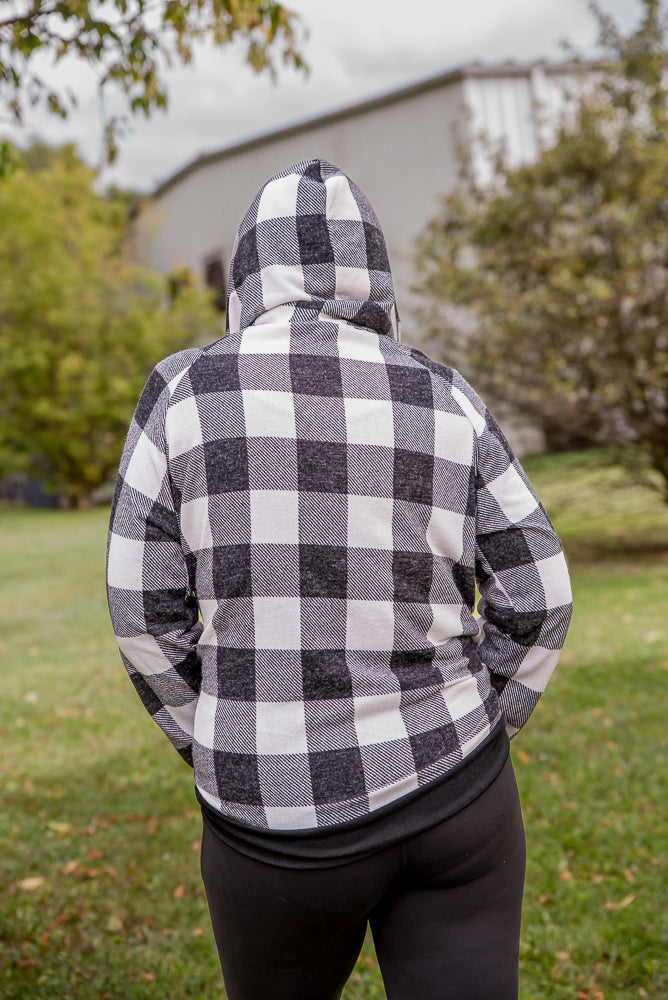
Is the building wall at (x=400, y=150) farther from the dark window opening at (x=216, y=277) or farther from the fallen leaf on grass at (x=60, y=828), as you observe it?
the fallen leaf on grass at (x=60, y=828)

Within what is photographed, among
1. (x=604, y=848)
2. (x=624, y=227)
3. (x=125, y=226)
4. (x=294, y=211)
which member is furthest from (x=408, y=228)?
(x=294, y=211)

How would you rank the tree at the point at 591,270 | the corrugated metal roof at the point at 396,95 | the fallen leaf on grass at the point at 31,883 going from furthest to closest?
the corrugated metal roof at the point at 396,95, the tree at the point at 591,270, the fallen leaf on grass at the point at 31,883

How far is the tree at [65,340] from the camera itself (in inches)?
824

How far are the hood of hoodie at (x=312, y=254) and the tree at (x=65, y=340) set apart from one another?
19.7m

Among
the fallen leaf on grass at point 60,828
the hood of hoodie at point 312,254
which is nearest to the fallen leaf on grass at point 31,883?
the fallen leaf on grass at point 60,828

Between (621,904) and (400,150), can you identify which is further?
(400,150)

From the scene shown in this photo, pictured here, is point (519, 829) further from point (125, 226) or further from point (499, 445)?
point (125, 226)

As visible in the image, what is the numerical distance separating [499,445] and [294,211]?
1.61 feet

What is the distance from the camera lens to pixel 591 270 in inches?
343

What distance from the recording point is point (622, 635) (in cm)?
672

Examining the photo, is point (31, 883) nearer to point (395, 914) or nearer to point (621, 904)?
point (621, 904)

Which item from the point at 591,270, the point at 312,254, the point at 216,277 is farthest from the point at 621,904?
the point at 216,277

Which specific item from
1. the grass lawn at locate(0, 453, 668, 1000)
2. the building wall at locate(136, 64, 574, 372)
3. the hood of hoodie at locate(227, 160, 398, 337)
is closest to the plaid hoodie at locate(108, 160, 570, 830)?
the hood of hoodie at locate(227, 160, 398, 337)

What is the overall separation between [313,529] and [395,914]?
24.0 inches
